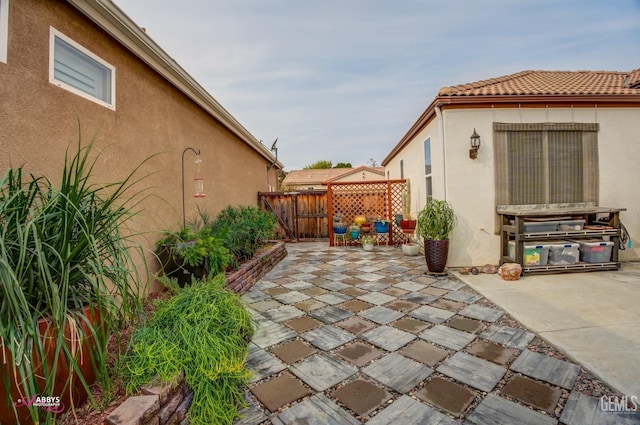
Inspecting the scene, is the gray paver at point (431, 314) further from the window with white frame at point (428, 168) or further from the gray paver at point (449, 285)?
the window with white frame at point (428, 168)

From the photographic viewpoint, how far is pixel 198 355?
1.77 m

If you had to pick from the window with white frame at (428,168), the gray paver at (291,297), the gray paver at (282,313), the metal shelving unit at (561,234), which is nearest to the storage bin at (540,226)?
the metal shelving unit at (561,234)

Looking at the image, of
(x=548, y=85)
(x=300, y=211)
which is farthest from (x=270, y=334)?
(x=548, y=85)

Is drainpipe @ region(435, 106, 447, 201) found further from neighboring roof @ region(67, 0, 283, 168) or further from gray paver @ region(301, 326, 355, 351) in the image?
neighboring roof @ region(67, 0, 283, 168)

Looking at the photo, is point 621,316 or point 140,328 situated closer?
point 140,328

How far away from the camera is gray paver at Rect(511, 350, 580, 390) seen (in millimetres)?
1988

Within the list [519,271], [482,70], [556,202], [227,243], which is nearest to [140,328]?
[227,243]

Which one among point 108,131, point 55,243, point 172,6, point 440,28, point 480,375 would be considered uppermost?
point 440,28

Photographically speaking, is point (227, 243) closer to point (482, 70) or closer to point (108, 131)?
point (108, 131)

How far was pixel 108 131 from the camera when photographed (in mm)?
2959

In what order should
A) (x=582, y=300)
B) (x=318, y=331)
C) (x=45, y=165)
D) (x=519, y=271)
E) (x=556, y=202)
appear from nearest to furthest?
(x=45, y=165), (x=318, y=331), (x=582, y=300), (x=519, y=271), (x=556, y=202)

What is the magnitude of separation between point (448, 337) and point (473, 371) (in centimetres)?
55

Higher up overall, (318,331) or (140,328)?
(140,328)

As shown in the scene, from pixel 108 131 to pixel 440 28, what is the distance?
742cm
